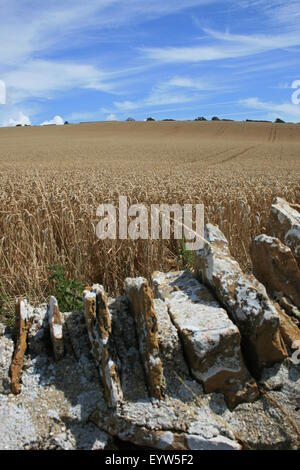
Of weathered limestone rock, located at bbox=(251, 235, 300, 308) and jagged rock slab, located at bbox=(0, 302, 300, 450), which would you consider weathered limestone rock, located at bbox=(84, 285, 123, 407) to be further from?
weathered limestone rock, located at bbox=(251, 235, 300, 308)

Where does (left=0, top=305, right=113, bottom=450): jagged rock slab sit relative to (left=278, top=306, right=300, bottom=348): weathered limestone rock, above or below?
below

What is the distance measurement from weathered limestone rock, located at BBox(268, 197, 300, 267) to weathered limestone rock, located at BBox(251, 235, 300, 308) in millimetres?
303

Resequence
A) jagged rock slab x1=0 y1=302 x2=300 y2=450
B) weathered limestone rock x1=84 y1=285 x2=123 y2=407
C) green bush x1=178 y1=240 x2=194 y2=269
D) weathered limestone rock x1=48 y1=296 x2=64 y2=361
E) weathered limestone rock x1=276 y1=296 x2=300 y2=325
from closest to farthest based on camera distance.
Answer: jagged rock slab x1=0 y1=302 x2=300 y2=450
weathered limestone rock x1=84 y1=285 x2=123 y2=407
weathered limestone rock x1=48 y1=296 x2=64 y2=361
weathered limestone rock x1=276 y1=296 x2=300 y2=325
green bush x1=178 y1=240 x2=194 y2=269

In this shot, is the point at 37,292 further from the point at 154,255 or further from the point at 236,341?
the point at 236,341

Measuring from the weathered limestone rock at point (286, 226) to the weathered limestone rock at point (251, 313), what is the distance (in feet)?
2.37

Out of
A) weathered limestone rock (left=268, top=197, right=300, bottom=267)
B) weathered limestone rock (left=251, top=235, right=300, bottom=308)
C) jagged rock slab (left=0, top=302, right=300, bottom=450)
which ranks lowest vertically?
jagged rock slab (left=0, top=302, right=300, bottom=450)

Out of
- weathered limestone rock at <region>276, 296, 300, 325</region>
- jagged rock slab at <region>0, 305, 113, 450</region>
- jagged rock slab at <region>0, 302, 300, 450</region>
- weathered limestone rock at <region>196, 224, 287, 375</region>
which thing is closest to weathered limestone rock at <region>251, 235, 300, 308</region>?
weathered limestone rock at <region>276, 296, 300, 325</region>

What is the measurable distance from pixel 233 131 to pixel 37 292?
7121 cm

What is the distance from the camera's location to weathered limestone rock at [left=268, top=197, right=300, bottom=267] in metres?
3.73

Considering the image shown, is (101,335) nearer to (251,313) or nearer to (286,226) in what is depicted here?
(251,313)

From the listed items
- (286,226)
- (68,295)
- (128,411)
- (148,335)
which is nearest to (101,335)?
(148,335)

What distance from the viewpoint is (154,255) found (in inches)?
205

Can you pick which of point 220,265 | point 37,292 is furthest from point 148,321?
point 37,292

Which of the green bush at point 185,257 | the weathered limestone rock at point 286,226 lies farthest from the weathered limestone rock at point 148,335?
the green bush at point 185,257
